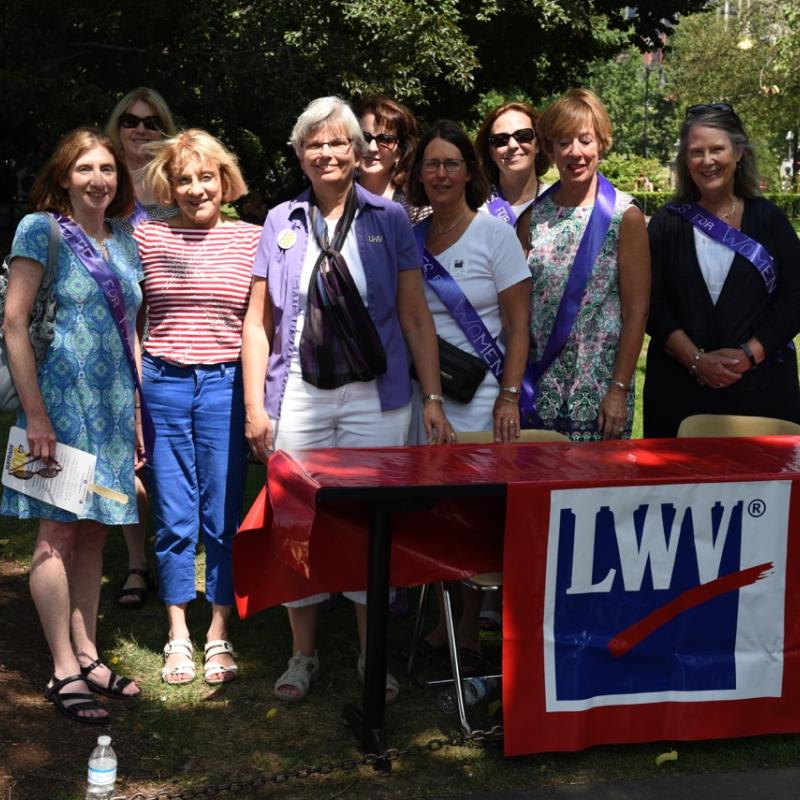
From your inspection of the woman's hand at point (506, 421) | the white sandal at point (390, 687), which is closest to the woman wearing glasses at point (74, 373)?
the white sandal at point (390, 687)

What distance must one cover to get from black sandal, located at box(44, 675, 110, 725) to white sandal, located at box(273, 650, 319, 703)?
25.4 inches

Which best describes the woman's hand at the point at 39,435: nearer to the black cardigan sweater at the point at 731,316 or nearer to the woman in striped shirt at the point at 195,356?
the woman in striped shirt at the point at 195,356

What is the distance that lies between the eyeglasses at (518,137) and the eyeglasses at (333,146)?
3.46 feet

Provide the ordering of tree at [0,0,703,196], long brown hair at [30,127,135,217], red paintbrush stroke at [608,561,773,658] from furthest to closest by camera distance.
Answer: tree at [0,0,703,196], long brown hair at [30,127,135,217], red paintbrush stroke at [608,561,773,658]

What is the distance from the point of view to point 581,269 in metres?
4.85

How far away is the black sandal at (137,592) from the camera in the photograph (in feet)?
18.3

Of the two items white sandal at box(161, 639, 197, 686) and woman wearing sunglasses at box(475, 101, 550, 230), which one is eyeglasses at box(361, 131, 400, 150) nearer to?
woman wearing sunglasses at box(475, 101, 550, 230)

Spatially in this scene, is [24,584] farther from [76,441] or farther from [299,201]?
[299,201]

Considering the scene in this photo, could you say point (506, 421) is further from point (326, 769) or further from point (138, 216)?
point (138, 216)

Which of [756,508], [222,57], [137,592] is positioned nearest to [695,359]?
[756,508]

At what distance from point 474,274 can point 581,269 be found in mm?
447

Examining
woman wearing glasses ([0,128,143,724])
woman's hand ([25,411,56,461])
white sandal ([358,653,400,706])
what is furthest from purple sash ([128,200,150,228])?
white sandal ([358,653,400,706])

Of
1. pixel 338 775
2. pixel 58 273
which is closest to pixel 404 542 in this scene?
pixel 338 775

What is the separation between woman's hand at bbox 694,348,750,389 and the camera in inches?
198
